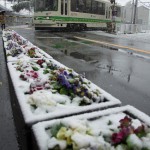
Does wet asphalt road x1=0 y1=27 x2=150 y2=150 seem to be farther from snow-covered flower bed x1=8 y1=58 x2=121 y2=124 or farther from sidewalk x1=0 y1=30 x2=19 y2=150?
snow-covered flower bed x1=8 y1=58 x2=121 y2=124

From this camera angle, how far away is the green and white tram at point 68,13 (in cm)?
2039

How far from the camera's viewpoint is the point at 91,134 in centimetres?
203

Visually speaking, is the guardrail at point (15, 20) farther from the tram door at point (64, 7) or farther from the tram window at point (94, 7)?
the tram door at point (64, 7)

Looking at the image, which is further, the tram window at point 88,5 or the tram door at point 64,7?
the tram window at point 88,5

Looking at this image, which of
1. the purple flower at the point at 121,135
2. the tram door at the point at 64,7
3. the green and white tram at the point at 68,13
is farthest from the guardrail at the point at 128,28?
the purple flower at the point at 121,135

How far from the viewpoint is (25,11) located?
72.9 meters

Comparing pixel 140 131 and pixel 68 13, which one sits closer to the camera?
pixel 140 131

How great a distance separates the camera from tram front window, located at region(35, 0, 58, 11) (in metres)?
20.2

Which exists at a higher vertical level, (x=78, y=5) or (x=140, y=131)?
(x=78, y=5)

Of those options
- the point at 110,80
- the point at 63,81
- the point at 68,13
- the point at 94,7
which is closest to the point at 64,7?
the point at 68,13

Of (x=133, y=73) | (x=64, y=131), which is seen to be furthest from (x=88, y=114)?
(x=133, y=73)

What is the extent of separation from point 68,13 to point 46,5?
2048mm

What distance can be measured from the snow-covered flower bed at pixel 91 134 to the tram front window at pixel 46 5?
62.0 feet

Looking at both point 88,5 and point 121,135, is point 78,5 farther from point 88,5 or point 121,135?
point 121,135
